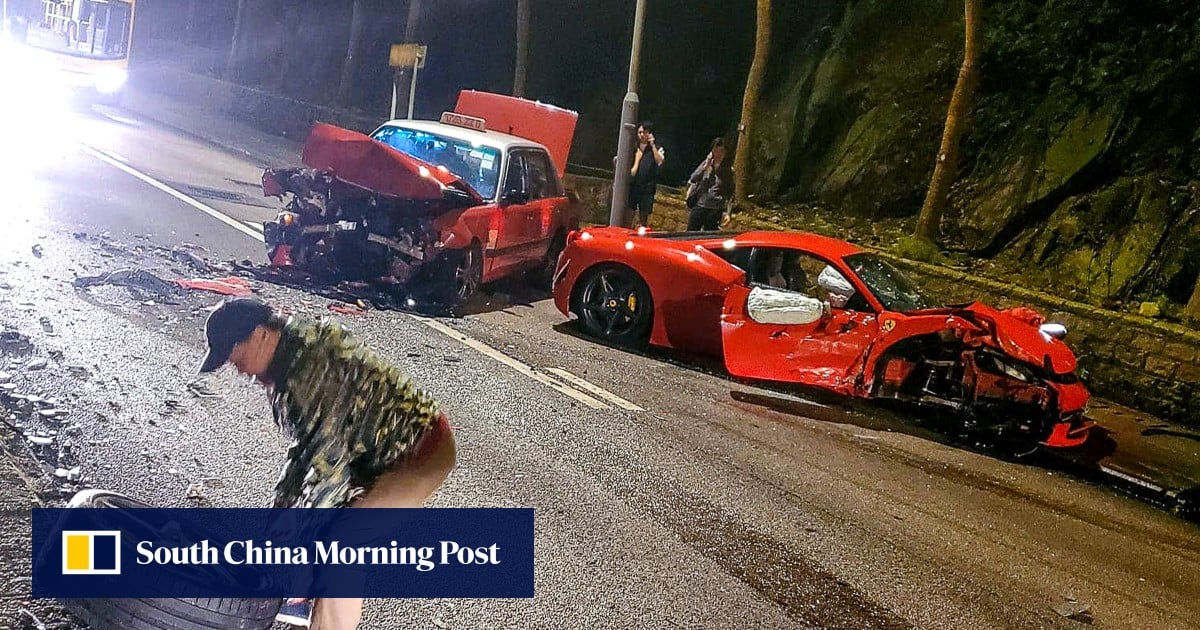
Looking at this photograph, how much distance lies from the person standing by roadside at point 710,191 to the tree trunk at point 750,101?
248 cm

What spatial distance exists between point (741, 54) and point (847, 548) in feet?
63.1

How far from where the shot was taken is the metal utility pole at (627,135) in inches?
557

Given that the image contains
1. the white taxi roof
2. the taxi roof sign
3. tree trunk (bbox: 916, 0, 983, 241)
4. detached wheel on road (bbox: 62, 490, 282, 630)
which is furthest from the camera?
tree trunk (bbox: 916, 0, 983, 241)

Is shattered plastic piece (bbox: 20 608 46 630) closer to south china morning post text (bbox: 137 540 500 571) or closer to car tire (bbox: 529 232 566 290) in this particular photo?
south china morning post text (bbox: 137 540 500 571)

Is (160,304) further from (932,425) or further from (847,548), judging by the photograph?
(932,425)

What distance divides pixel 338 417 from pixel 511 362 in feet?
15.8

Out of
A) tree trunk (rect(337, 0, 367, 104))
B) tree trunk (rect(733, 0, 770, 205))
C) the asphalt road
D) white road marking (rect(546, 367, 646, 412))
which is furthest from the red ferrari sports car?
tree trunk (rect(337, 0, 367, 104))

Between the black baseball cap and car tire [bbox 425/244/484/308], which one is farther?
car tire [bbox 425/244/484/308]

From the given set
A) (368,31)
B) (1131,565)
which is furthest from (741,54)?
(1131,565)

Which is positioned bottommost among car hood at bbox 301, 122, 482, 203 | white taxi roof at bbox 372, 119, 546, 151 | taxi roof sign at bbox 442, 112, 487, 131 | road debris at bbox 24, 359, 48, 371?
road debris at bbox 24, 359, 48, 371

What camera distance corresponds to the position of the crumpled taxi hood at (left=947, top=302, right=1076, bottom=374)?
747cm

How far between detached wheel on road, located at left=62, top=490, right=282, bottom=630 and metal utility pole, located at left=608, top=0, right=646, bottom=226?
11.7m

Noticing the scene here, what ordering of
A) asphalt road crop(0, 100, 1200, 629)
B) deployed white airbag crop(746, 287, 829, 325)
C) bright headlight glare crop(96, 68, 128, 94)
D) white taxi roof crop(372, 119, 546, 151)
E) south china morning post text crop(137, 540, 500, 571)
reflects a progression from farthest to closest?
bright headlight glare crop(96, 68, 128, 94)
white taxi roof crop(372, 119, 546, 151)
deployed white airbag crop(746, 287, 829, 325)
asphalt road crop(0, 100, 1200, 629)
south china morning post text crop(137, 540, 500, 571)

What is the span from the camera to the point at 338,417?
3162 mm
